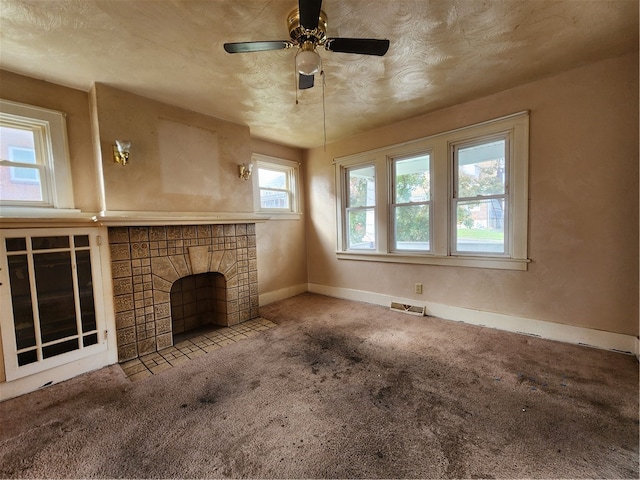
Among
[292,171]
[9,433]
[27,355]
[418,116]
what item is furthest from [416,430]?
[292,171]

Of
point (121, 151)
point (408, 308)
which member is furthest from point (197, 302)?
point (408, 308)

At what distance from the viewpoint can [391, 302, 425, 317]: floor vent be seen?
3531 millimetres

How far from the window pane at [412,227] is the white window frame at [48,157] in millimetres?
3649

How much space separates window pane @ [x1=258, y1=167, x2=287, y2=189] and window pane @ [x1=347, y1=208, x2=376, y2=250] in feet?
4.06

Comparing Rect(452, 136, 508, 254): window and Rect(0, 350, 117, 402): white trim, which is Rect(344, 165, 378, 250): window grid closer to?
Rect(452, 136, 508, 254): window

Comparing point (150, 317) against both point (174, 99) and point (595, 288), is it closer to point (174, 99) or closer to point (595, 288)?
point (174, 99)

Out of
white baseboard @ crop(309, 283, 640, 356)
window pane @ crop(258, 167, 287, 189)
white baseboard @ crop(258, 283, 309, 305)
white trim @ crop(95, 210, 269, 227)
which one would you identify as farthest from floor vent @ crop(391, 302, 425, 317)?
window pane @ crop(258, 167, 287, 189)

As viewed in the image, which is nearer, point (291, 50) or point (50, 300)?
point (291, 50)

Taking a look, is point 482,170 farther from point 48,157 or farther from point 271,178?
point 48,157

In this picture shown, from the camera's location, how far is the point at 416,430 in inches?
63.5

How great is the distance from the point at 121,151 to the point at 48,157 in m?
0.60

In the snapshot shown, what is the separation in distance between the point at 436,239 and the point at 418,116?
1572 mm

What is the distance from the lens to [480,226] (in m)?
3.13

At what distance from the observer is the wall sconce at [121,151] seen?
2.44 meters
